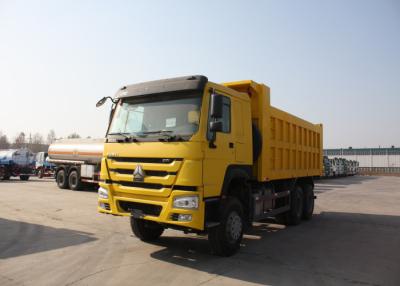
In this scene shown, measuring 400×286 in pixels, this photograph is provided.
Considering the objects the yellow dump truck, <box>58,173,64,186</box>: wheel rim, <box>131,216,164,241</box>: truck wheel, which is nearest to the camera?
the yellow dump truck

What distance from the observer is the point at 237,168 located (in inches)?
259

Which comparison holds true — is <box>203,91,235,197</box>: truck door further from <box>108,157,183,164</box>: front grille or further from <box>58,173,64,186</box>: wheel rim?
<box>58,173,64,186</box>: wheel rim

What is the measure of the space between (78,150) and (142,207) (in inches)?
596

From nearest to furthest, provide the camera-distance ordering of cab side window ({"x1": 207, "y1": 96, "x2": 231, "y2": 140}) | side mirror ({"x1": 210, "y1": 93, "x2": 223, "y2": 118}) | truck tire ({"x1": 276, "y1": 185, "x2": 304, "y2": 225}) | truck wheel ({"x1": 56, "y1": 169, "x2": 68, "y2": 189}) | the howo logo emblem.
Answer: side mirror ({"x1": 210, "y1": 93, "x2": 223, "y2": 118})
the howo logo emblem
cab side window ({"x1": 207, "y1": 96, "x2": 231, "y2": 140})
truck tire ({"x1": 276, "y1": 185, "x2": 304, "y2": 225})
truck wheel ({"x1": 56, "y1": 169, "x2": 68, "y2": 189})

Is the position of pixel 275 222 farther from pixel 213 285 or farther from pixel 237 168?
pixel 213 285

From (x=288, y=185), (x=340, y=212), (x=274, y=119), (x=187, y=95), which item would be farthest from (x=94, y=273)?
(x=340, y=212)

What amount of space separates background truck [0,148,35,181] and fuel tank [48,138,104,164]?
770 centimetres

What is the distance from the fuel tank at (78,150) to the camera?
18891 millimetres

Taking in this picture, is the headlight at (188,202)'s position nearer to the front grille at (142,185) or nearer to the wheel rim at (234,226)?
the front grille at (142,185)

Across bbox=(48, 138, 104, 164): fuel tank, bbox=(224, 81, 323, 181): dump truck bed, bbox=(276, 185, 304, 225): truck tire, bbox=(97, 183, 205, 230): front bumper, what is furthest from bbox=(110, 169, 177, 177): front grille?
bbox=(48, 138, 104, 164): fuel tank

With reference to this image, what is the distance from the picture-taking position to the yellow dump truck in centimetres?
554

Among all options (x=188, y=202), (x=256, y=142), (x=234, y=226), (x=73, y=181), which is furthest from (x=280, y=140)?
(x=73, y=181)

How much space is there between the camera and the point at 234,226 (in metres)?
6.40

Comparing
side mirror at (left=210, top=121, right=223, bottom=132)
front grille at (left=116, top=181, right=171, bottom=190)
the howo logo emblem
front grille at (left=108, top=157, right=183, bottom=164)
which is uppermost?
side mirror at (left=210, top=121, right=223, bottom=132)
